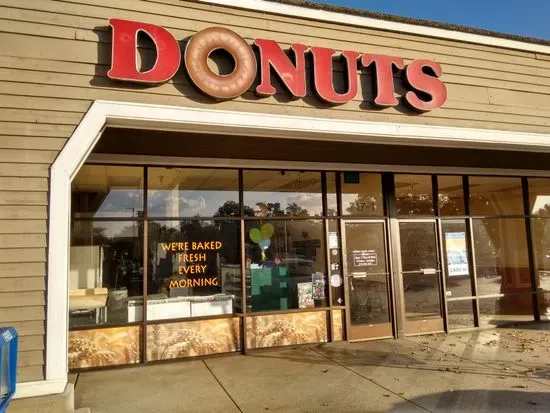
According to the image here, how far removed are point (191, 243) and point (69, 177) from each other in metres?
2.96

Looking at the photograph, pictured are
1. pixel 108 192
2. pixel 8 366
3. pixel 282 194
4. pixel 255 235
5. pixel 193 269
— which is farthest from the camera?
pixel 282 194

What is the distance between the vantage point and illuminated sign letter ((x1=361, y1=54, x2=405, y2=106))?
20.6ft

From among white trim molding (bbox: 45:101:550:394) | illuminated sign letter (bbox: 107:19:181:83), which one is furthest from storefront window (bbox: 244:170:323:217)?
illuminated sign letter (bbox: 107:19:181:83)

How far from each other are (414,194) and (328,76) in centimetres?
408

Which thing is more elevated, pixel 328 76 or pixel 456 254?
pixel 328 76

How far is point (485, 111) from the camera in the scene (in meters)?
6.94

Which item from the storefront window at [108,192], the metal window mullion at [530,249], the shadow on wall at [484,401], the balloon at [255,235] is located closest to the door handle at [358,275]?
the balloon at [255,235]

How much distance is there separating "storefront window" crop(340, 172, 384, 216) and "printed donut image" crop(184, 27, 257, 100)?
3.52 m

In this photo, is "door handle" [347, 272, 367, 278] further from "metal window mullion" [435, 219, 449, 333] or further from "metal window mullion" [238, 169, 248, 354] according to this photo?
"metal window mullion" [238, 169, 248, 354]

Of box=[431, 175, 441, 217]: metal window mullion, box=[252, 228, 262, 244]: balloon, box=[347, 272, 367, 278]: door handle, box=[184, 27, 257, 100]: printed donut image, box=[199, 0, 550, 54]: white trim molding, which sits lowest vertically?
box=[347, 272, 367, 278]: door handle

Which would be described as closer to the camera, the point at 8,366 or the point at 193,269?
the point at 8,366

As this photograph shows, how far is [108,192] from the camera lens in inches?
290

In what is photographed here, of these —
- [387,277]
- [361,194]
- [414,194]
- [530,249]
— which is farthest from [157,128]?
[530,249]

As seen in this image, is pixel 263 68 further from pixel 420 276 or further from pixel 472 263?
pixel 472 263
